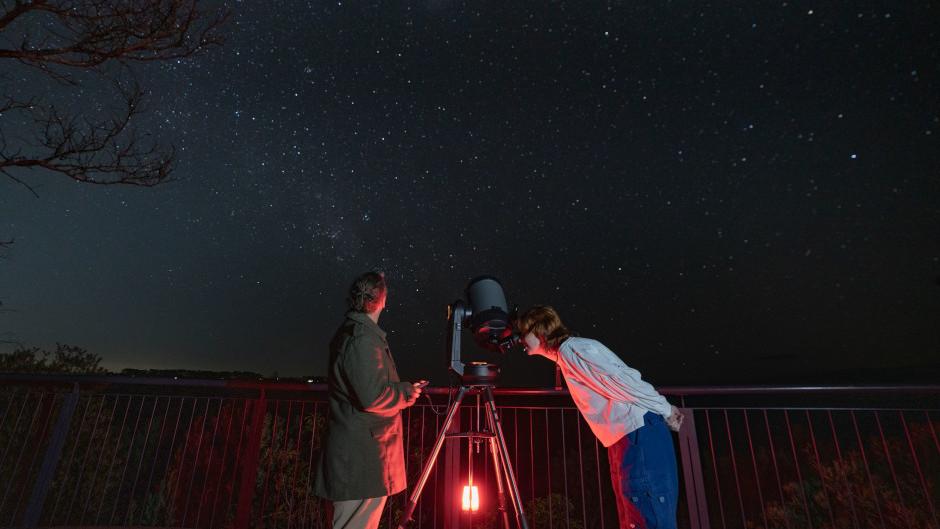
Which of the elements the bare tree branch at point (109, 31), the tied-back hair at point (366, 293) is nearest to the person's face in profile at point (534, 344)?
the tied-back hair at point (366, 293)

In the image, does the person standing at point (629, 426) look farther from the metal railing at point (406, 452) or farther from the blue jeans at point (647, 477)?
the metal railing at point (406, 452)

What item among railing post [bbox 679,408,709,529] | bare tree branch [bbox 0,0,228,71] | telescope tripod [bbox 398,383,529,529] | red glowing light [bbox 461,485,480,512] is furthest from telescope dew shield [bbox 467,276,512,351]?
bare tree branch [bbox 0,0,228,71]

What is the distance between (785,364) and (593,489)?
16468 mm

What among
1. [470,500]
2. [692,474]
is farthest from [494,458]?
[692,474]

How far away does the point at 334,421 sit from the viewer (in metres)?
2.16

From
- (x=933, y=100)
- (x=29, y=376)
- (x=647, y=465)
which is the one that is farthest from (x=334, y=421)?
(x=933, y=100)

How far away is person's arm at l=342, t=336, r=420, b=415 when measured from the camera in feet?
6.64

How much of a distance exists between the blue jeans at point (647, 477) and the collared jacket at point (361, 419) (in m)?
1.01

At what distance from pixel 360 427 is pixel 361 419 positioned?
0.03 m

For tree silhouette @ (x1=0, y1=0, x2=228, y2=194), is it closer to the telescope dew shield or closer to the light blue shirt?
the telescope dew shield

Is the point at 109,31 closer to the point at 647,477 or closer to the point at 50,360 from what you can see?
the point at 647,477

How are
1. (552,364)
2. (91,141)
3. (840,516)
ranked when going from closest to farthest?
(552,364) → (91,141) → (840,516)

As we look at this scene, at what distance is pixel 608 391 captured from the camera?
2123mm

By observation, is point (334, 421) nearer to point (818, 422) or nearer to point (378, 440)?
point (378, 440)
